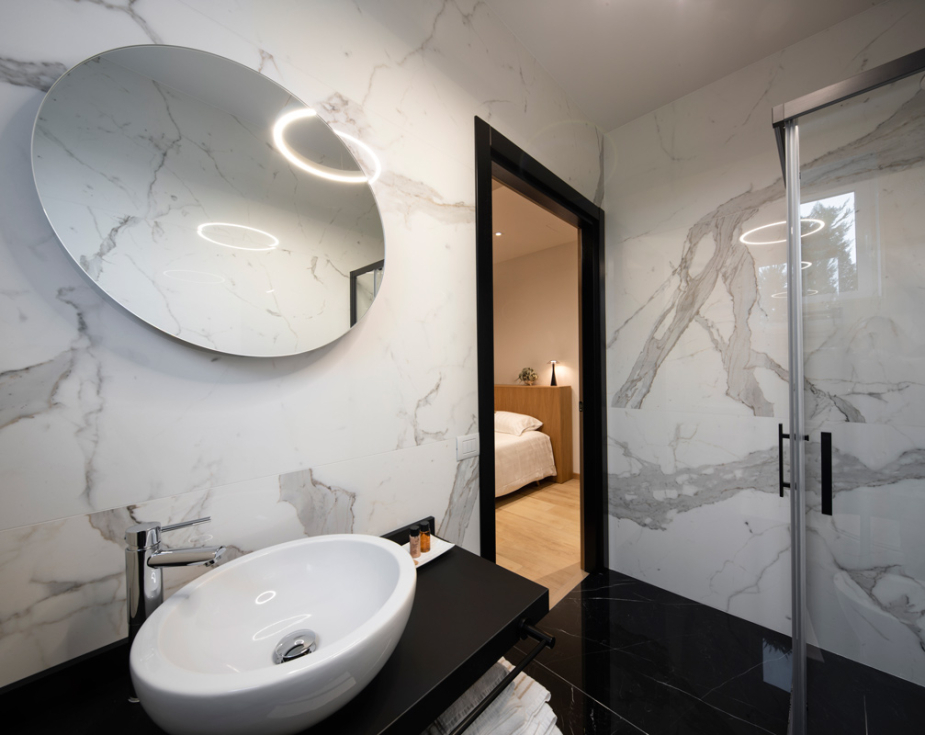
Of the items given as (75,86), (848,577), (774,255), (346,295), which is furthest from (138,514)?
(774,255)

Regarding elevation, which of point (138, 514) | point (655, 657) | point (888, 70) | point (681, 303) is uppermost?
point (888, 70)

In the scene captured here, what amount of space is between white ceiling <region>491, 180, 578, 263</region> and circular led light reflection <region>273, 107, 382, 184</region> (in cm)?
216

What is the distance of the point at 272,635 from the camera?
71 cm

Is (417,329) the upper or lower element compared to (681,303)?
lower

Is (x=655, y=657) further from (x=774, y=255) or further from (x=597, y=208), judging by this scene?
(x=597, y=208)

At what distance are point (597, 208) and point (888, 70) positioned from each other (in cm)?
120

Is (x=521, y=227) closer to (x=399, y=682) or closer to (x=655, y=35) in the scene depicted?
(x=655, y=35)

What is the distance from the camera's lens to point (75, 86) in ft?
2.15

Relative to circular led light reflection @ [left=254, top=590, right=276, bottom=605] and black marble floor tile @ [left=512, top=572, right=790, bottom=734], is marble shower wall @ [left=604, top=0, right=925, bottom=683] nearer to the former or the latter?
black marble floor tile @ [left=512, top=572, right=790, bottom=734]

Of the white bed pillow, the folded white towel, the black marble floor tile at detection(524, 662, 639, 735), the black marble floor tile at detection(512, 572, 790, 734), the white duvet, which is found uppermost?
the white bed pillow

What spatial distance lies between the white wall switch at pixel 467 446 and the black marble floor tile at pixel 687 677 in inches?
37.4

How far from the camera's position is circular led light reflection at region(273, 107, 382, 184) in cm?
91

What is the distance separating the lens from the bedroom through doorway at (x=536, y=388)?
2.77 m

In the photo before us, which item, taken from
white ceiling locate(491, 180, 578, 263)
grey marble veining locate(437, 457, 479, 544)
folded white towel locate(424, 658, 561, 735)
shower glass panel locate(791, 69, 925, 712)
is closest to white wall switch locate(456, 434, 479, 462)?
grey marble veining locate(437, 457, 479, 544)
